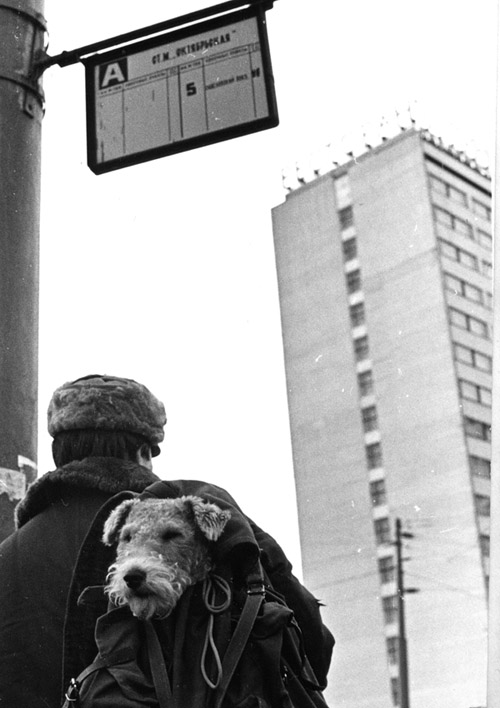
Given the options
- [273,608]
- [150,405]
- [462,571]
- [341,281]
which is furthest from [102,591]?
[341,281]

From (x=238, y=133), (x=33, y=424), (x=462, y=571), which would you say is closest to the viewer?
(x=33, y=424)

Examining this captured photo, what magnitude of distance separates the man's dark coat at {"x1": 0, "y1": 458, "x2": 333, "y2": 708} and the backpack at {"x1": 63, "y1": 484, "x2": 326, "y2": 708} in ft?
0.31

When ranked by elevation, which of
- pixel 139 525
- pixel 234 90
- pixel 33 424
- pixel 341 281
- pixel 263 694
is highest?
pixel 341 281

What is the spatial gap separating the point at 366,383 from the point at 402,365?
1.29 m

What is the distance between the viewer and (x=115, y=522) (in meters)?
1.59

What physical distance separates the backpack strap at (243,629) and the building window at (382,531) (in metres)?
15.3

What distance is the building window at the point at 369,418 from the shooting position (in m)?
21.9

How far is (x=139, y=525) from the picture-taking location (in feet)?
5.10

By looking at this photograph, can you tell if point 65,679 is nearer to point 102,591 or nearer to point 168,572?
point 102,591

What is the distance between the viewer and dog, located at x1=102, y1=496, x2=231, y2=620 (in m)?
1.45

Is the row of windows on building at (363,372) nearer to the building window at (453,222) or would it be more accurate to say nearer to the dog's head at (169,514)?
the building window at (453,222)

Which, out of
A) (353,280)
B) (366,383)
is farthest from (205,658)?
(353,280)

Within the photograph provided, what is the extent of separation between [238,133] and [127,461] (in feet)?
4.01

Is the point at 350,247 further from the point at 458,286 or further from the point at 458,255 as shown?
the point at 458,286
